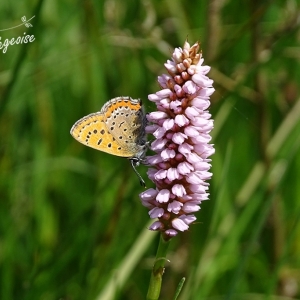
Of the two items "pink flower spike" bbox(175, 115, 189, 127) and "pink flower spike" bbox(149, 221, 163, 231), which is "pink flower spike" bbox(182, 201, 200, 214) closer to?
"pink flower spike" bbox(149, 221, 163, 231)

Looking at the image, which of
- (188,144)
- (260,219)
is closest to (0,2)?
(260,219)

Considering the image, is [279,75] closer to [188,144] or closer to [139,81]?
[139,81]

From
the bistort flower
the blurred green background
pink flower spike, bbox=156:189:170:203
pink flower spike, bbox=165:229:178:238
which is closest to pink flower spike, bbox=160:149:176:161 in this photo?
the bistort flower

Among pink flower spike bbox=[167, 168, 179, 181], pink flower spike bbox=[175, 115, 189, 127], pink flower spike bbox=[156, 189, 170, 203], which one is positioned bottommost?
pink flower spike bbox=[156, 189, 170, 203]

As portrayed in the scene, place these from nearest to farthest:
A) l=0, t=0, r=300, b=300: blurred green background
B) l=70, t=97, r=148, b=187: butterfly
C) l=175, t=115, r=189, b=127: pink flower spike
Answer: l=175, t=115, r=189, b=127: pink flower spike, l=70, t=97, r=148, b=187: butterfly, l=0, t=0, r=300, b=300: blurred green background

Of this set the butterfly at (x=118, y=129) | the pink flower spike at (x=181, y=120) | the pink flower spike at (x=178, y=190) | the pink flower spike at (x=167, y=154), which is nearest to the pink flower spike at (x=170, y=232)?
the pink flower spike at (x=178, y=190)
